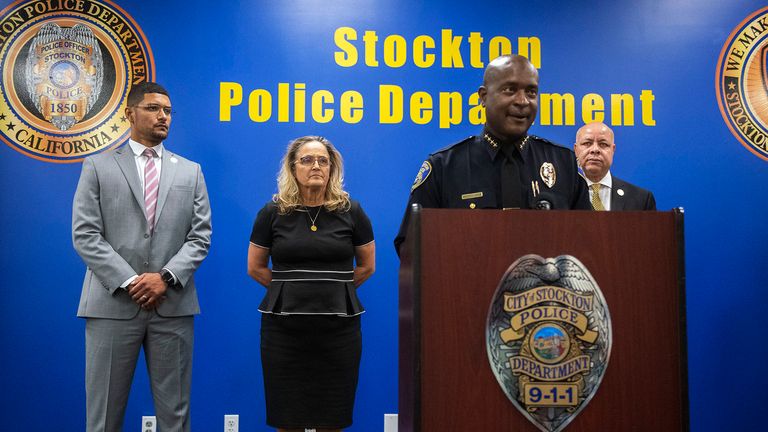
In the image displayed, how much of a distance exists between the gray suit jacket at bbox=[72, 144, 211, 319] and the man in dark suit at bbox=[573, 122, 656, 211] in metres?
1.87

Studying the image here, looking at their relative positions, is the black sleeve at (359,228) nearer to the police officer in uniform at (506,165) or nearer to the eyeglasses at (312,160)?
the eyeglasses at (312,160)

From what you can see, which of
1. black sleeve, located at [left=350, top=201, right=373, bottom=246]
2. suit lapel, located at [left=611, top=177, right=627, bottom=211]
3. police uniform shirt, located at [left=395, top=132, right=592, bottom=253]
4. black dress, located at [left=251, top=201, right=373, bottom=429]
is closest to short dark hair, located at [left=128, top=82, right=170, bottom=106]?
black dress, located at [left=251, top=201, right=373, bottom=429]

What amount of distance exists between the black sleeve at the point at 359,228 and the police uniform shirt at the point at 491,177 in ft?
3.18

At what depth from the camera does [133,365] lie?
2.74 metres

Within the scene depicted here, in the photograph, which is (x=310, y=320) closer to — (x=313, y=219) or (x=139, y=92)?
(x=313, y=219)

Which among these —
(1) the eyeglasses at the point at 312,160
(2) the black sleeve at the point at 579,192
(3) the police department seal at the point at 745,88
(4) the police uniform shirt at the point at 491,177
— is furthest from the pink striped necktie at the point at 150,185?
(3) the police department seal at the point at 745,88

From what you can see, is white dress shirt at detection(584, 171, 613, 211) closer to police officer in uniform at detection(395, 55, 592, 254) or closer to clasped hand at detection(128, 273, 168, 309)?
police officer in uniform at detection(395, 55, 592, 254)

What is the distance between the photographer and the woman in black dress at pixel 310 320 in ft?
8.89

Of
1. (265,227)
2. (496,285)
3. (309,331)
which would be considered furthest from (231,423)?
(496,285)

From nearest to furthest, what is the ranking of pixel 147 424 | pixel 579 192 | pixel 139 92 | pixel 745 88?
pixel 579 192 < pixel 139 92 < pixel 147 424 < pixel 745 88

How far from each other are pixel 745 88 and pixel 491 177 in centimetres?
261

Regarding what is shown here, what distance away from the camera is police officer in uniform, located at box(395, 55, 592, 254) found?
1862 mm

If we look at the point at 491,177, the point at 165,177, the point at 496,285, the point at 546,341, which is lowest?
the point at 546,341

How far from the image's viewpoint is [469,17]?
3.70 metres
